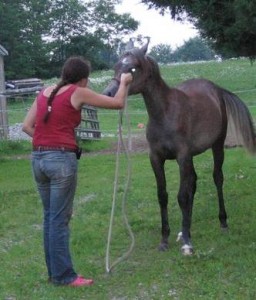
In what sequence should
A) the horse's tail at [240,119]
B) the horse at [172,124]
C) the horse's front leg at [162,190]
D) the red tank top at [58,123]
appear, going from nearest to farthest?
1. the red tank top at [58,123]
2. the horse at [172,124]
3. the horse's front leg at [162,190]
4. the horse's tail at [240,119]

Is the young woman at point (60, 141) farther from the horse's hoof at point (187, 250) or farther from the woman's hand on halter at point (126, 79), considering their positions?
the horse's hoof at point (187, 250)

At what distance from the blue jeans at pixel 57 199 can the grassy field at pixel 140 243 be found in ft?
0.63

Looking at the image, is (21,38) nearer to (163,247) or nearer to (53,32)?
(53,32)

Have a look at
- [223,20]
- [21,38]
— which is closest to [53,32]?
[21,38]

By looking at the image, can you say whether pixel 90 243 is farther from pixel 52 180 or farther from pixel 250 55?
pixel 250 55

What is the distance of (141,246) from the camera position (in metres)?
6.93

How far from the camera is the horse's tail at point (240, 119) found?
7.80 m

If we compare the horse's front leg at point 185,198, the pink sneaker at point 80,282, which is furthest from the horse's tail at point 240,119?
the pink sneaker at point 80,282

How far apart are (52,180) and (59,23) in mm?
63458

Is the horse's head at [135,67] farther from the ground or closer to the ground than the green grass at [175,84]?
farther from the ground

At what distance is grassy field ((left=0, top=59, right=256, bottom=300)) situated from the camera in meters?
5.41

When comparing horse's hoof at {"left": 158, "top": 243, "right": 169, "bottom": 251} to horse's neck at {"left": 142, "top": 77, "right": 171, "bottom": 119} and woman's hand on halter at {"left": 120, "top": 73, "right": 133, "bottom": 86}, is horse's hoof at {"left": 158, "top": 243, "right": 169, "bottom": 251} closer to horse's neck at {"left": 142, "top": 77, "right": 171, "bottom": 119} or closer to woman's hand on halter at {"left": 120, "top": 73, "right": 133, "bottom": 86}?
horse's neck at {"left": 142, "top": 77, "right": 171, "bottom": 119}

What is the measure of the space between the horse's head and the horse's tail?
176 centimetres

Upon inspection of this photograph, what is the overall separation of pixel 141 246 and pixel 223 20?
145 inches
